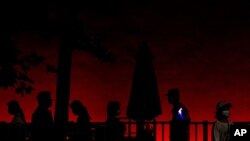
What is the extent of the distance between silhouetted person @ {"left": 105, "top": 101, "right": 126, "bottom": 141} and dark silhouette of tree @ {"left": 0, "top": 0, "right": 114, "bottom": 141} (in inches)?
55.6

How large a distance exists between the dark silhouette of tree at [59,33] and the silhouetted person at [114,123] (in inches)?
55.6

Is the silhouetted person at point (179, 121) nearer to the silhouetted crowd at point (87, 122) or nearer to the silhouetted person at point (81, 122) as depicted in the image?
the silhouetted crowd at point (87, 122)

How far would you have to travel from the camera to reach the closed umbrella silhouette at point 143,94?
41.5ft

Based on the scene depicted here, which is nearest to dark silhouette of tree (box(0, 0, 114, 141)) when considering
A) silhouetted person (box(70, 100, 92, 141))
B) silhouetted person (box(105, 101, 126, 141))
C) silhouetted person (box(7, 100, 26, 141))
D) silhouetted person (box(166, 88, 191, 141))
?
silhouetted person (box(7, 100, 26, 141))

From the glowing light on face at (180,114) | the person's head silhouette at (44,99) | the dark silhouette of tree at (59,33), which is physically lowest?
the glowing light on face at (180,114)

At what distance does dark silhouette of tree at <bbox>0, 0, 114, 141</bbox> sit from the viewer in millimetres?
13297

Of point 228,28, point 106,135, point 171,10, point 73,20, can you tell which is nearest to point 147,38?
point 171,10

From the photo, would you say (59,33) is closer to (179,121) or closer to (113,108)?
(113,108)

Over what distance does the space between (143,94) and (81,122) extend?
1742 millimetres

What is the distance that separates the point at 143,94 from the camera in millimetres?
12727

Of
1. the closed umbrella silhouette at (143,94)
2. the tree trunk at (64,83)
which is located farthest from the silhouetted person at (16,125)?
the closed umbrella silhouette at (143,94)

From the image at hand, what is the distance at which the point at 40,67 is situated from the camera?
15.8 m

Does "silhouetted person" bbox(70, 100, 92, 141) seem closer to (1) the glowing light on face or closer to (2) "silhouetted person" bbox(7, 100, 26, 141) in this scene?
(2) "silhouetted person" bbox(7, 100, 26, 141)

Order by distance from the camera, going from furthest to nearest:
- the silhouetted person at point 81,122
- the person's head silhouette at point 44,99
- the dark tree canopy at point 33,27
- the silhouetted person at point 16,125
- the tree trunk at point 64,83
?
the dark tree canopy at point 33,27 < the tree trunk at point 64,83 < the silhouetted person at point 16,125 < the silhouetted person at point 81,122 < the person's head silhouette at point 44,99
